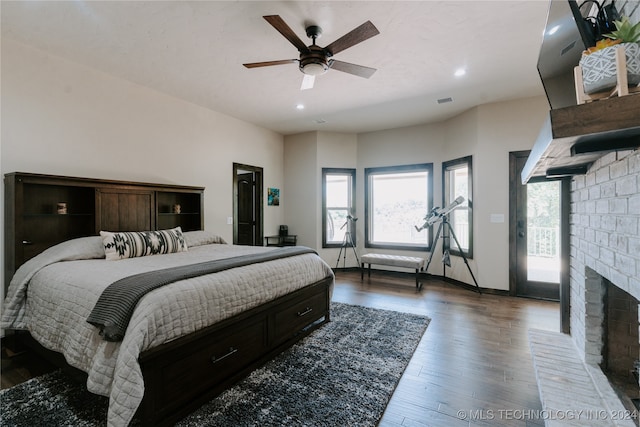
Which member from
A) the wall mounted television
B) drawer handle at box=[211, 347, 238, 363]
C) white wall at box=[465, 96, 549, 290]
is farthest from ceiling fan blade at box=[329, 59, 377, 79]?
white wall at box=[465, 96, 549, 290]

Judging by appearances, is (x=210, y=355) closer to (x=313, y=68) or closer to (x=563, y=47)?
(x=313, y=68)

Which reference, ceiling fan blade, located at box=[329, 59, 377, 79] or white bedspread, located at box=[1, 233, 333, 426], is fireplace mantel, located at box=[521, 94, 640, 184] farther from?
white bedspread, located at box=[1, 233, 333, 426]

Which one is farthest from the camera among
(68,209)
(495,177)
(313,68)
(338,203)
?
(338,203)

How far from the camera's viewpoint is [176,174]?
409 centimetres

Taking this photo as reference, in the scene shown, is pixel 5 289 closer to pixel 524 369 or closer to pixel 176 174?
pixel 176 174

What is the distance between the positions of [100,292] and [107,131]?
2.50 metres

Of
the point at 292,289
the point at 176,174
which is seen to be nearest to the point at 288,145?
the point at 176,174

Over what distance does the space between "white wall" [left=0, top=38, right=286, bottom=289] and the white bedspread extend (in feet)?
3.58

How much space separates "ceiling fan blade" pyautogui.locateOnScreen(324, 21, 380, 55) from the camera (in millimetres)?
1997

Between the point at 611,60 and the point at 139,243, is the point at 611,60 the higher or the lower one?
the higher one

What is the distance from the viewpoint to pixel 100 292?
5.57 ft

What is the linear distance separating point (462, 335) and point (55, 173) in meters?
4.48

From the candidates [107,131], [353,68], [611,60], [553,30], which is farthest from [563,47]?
[107,131]

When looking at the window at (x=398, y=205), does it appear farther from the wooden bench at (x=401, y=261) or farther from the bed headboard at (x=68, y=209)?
the bed headboard at (x=68, y=209)
